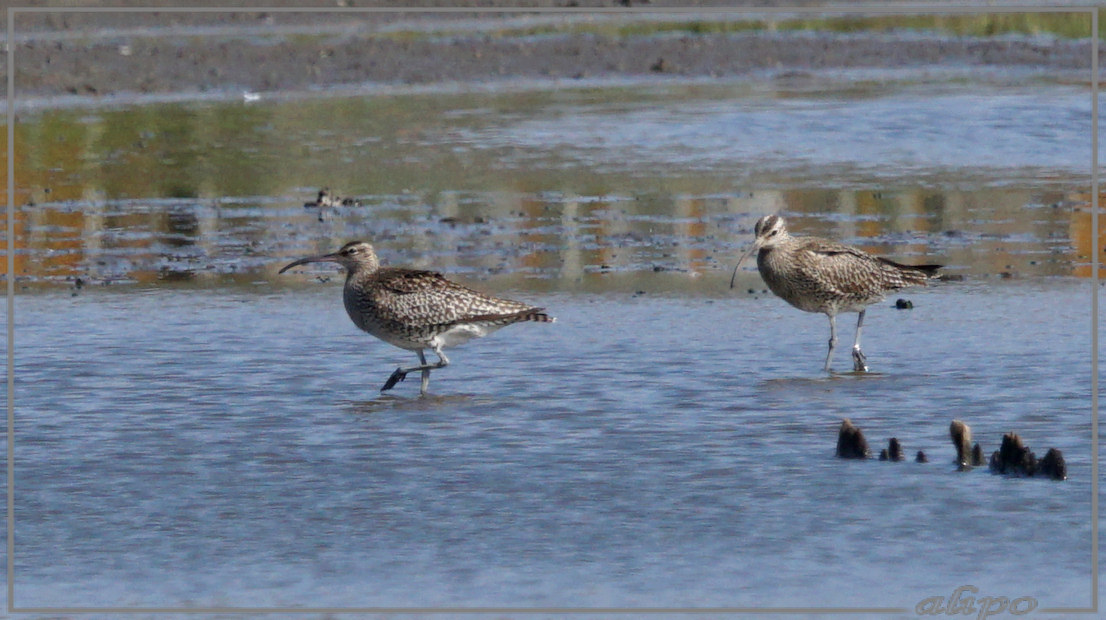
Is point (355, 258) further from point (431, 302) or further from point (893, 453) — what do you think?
point (893, 453)

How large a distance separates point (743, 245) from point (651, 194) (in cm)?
332

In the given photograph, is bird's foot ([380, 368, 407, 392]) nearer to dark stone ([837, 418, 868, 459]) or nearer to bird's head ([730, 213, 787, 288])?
bird's head ([730, 213, 787, 288])

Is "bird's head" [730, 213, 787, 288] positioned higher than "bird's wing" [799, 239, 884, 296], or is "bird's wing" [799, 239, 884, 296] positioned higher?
"bird's head" [730, 213, 787, 288]

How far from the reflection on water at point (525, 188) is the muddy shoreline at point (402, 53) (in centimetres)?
157

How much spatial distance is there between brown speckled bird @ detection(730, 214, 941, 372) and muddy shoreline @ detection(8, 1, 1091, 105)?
18051mm

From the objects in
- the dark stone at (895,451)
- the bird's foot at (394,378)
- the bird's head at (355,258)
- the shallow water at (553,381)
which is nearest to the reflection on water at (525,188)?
the shallow water at (553,381)

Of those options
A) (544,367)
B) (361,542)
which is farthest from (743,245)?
(361,542)

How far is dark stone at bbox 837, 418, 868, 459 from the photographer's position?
1023 cm

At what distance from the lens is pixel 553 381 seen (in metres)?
12.7

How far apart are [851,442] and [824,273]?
11.7 feet

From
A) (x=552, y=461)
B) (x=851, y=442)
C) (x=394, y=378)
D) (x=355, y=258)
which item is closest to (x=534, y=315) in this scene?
(x=394, y=378)

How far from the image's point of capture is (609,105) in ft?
95.9

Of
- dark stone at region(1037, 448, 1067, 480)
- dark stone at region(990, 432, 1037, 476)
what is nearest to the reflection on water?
dark stone at region(990, 432, 1037, 476)

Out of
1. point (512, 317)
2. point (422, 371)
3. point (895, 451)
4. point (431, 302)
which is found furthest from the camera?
point (512, 317)
